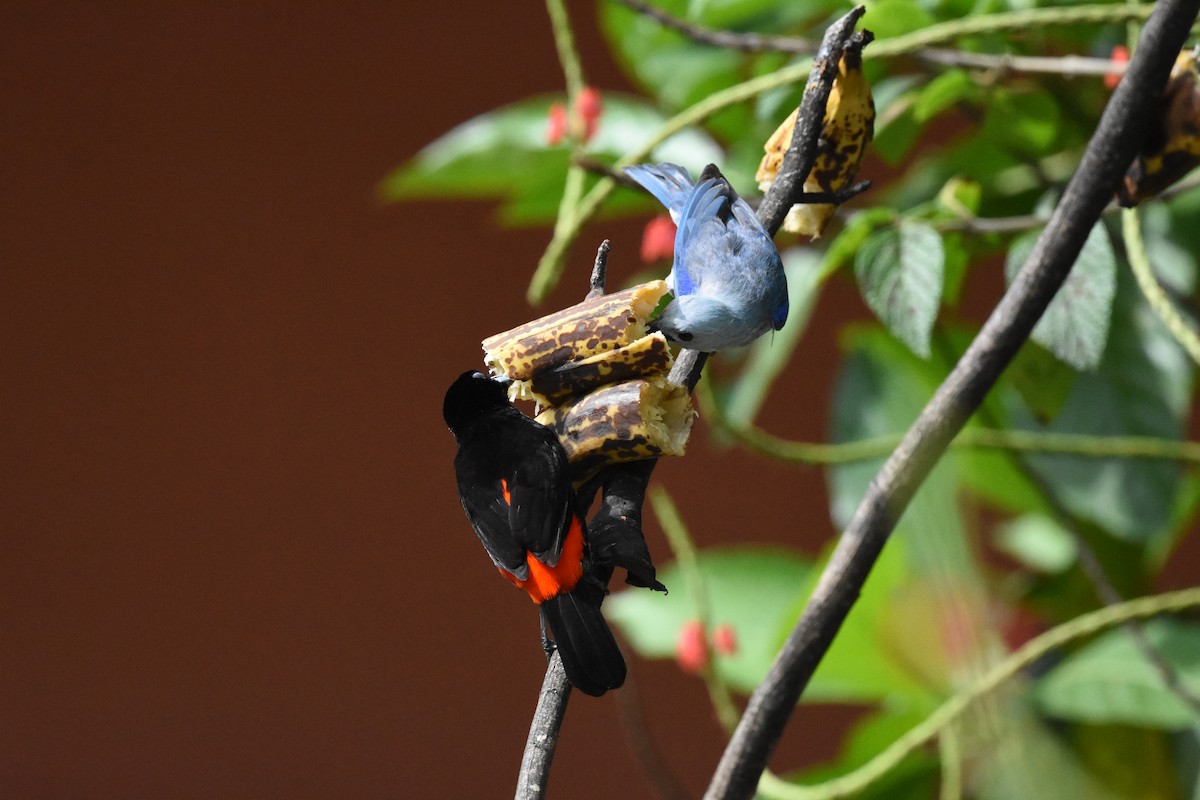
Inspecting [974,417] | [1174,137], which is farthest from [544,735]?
[974,417]

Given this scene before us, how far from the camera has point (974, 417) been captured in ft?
3.16

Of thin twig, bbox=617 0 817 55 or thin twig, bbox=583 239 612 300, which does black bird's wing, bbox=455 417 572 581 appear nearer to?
thin twig, bbox=583 239 612 300

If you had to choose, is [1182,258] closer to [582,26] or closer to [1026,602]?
[1026,602]

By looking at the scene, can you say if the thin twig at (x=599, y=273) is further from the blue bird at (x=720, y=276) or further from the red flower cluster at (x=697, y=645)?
the red flower cluster at (x=697, y=645)

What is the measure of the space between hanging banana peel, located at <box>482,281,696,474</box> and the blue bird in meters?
0.03

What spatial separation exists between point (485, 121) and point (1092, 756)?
0.85m

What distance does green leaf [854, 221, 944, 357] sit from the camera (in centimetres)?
60

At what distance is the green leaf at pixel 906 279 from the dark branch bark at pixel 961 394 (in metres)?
0.13

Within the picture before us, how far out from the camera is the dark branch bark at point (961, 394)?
0.45 meters

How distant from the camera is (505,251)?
158 cm

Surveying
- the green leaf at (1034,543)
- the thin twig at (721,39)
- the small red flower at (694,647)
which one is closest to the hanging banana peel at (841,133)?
the thin twig at (721,39)

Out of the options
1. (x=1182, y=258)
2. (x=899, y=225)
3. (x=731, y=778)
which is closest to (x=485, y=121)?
(x=899, y=225)

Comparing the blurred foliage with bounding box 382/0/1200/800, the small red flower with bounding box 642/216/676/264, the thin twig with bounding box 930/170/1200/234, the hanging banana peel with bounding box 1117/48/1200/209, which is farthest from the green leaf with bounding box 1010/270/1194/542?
the hanging banana peel with bounding box 1117/48/1200/209

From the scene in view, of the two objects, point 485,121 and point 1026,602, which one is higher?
point 485,121
